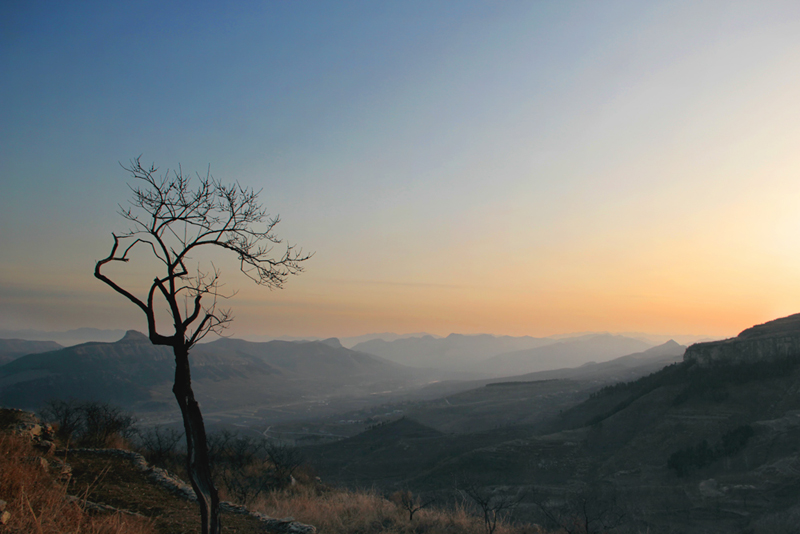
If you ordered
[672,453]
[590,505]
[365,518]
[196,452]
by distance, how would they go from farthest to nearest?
[672,453]
[590,505]
[365,518]
[196,452]

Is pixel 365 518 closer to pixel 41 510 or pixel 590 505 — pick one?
pixel 41 510

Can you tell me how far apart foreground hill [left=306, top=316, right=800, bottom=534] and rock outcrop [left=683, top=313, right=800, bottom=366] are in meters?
0.11

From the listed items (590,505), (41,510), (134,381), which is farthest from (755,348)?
(134,381)

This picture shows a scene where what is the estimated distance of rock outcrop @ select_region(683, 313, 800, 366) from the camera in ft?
136

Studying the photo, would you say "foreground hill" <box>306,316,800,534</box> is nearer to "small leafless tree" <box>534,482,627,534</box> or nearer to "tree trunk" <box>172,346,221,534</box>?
"small leafless tree" <box>534,482,627,534</box>

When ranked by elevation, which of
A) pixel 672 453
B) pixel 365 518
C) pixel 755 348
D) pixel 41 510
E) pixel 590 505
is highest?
pixel 41 510

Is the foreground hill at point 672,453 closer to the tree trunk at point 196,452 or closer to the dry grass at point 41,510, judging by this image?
the tree trunk at point 196,452

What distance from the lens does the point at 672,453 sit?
31.8 metres

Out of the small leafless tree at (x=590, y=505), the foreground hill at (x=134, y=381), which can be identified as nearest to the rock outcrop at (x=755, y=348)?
the small leafless tree at (x=590, y=505)

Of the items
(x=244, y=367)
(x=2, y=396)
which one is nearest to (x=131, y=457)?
(x=2, y=396)

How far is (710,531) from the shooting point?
21.4 m

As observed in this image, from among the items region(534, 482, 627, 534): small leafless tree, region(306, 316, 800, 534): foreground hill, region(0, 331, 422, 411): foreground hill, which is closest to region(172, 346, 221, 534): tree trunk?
region(534, 482, 627, 534): small leafless tree

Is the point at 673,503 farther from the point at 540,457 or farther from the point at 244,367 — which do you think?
the point at 244,367

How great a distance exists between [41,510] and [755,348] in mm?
57831
